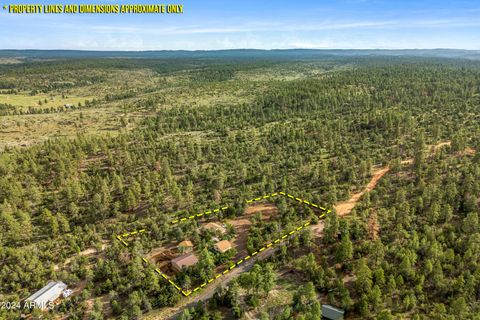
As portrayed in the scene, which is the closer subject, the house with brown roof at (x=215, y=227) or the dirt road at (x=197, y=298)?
the dirt road at (x=197, y=298)

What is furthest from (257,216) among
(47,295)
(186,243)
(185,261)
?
(47,295)

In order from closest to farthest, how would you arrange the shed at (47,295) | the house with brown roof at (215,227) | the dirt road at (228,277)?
the dirt road at (228,277), the shed at (47,295), the house with brown roof at (215,227)

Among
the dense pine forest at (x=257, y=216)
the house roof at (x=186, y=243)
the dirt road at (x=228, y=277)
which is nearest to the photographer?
the dirt road at (x=228, y=277)

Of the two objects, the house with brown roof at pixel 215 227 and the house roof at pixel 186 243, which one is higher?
the house with brown roof at pixel 215 227

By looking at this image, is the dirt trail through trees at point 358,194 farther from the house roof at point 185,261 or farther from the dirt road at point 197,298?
the house roof at point 185,261

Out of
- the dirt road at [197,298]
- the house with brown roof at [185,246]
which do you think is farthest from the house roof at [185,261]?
the dirt road at [197,298]

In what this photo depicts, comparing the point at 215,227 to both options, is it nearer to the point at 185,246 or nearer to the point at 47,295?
the point at 185,246

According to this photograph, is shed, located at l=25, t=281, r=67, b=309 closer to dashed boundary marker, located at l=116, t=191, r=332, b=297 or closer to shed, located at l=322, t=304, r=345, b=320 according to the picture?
dashed boundary marker, located at l=116, t=191, r=332, b=297

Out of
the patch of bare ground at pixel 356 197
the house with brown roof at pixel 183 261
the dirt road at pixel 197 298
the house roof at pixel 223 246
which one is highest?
the patch of bare ground at pixel 356 197
